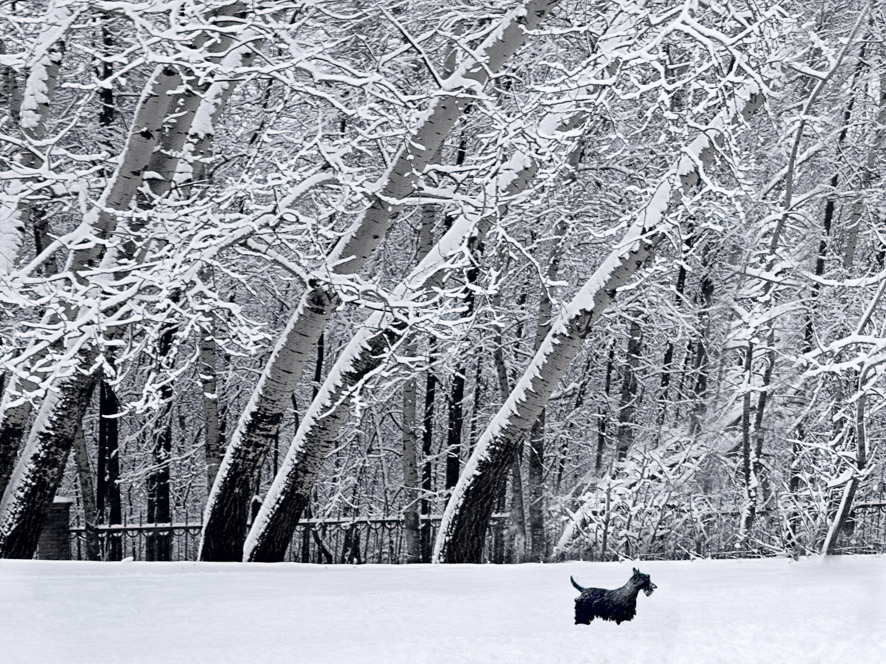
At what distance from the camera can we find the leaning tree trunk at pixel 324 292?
7430 mm

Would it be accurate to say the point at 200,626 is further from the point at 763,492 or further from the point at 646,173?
the point at 646,173

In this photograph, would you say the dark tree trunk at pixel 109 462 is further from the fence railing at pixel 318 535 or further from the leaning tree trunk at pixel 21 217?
the leaning tree trunk at pixel 21 217

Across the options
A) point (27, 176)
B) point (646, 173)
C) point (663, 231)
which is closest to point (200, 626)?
point (27, 176)

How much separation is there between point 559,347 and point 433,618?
443cm

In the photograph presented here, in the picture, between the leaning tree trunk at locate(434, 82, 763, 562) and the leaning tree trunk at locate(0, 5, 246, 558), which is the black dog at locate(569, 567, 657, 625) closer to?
Answer: the leaning tree trunk at locate(434, 82, 763, 562)

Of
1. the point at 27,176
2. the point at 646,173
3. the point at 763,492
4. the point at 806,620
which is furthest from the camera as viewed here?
the point at 646,173

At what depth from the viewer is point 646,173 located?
45.1 ft

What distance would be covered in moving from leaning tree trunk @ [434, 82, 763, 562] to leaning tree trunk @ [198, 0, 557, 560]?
1745 mm

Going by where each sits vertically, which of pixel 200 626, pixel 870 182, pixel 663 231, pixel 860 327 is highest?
pixel 870 182

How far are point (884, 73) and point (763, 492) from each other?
629 centimetres

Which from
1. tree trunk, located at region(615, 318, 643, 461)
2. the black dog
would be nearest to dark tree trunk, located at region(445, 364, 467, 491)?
tree trunk, located at region(615, 318, 643, 461)

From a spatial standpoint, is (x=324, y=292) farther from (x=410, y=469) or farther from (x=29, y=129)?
(x=410, y=469)

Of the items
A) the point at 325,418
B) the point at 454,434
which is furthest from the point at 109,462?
the point at 325,418

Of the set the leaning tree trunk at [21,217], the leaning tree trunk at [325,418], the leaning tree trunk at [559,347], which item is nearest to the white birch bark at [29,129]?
the leaning tree trunk at [21,217]
